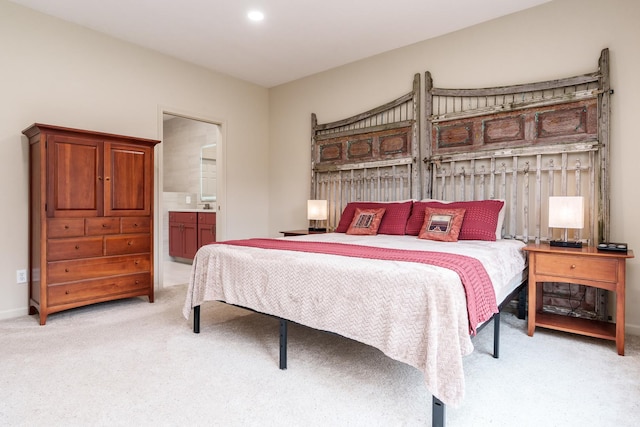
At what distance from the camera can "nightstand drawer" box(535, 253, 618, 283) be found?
2367mm

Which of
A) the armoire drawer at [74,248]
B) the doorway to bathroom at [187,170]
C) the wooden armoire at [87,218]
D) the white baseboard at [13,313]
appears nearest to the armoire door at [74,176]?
the wooden armoire at [87,218]

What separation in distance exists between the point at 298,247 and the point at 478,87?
2.46 meters

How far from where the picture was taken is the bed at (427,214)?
1.60 m

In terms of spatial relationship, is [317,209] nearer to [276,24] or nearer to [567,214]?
[276,24]

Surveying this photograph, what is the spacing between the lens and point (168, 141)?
6.94 m

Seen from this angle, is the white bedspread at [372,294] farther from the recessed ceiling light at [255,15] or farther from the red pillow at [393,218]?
the recessed ceiling light at [255,15]

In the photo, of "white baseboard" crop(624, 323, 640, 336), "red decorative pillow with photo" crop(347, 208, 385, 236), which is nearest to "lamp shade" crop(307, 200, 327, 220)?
"red decorative pillow with photo" crop(347, 208, 385, 236)

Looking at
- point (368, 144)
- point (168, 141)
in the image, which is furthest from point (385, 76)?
point (168, 141)

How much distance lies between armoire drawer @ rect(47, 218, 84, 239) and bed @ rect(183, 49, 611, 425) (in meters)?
1.27

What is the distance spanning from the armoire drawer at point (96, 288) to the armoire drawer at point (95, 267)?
0.05 m

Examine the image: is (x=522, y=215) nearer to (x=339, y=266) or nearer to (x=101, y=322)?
(x=339, y=266)

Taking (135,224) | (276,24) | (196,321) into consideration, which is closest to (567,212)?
(196,321)

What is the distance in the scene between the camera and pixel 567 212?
2.63 meters

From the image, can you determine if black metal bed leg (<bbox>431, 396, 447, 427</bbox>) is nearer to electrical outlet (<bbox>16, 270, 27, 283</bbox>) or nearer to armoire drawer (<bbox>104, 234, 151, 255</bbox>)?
armoire drawer (<bbox>104, 234, 151, 255</bbox>)
